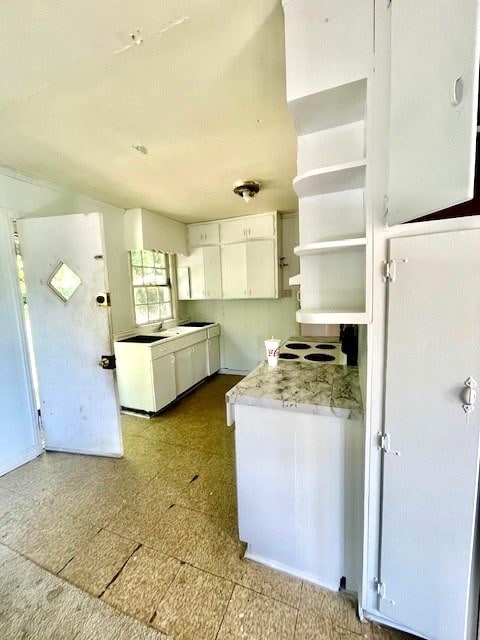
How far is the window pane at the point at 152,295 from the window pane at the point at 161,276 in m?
0.15

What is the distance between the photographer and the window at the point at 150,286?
142 inches

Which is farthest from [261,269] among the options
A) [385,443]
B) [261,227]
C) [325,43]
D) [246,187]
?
[385,443]

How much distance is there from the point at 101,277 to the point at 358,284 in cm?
195

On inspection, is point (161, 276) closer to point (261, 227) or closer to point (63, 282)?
point (261, 227)

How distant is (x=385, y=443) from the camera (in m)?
0.97

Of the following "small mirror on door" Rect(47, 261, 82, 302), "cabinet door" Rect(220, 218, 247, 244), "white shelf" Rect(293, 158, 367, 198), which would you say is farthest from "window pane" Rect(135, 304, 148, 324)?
"white shelf" Rect(293, 158, 367, 198)

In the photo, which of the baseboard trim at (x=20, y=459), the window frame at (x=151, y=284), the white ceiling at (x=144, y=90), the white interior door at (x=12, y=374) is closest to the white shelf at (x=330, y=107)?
the white ceiling at (x=144, y=90)

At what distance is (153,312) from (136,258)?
2.60ft

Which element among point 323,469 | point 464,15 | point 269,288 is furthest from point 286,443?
point 269,288

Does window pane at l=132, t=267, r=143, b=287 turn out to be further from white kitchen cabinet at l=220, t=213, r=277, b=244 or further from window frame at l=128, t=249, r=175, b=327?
white kitchen cabinet at l=220, t=213, r=277, b=244

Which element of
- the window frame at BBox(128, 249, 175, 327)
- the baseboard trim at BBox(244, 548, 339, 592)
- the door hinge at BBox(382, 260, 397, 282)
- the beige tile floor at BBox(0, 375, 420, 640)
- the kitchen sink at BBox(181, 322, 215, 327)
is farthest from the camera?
the kitchen sink at BBox(181, 322, 215, 327)

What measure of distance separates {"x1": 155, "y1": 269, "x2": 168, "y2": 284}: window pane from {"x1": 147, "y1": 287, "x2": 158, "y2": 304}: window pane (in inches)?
6.0

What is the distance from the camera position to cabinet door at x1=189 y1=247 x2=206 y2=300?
13.5ft

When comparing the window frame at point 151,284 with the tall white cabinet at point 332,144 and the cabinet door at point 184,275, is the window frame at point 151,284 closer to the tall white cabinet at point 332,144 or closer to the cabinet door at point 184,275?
the cabinet door at point 184,275
